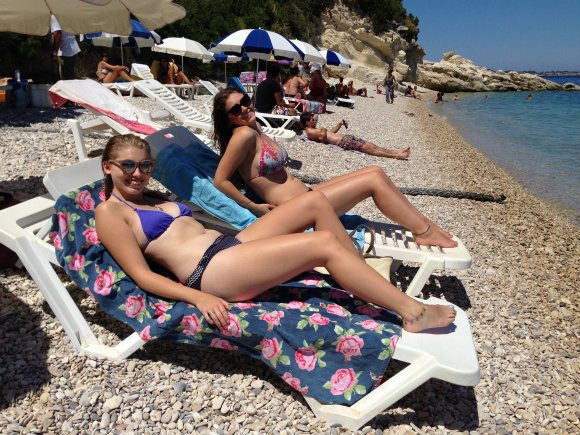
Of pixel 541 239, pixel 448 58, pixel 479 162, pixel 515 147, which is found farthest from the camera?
pixel 448 58

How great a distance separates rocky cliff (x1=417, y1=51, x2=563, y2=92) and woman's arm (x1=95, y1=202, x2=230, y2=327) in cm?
4585

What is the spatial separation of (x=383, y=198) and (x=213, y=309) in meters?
1.54

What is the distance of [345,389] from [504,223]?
437cm

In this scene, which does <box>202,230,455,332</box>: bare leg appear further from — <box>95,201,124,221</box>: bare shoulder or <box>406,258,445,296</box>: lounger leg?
<box>406,258,445,296</box>: lounger leg

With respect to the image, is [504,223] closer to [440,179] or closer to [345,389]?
[440,179]

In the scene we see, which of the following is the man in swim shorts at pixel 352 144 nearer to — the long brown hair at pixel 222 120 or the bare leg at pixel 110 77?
the long brown hair at pixel 222 120

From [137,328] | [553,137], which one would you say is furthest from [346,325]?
[553,137]

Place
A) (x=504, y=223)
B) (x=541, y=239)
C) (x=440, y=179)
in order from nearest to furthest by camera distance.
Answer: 1. (x=541, y=239)
2. (x=504, y=223)
3. (x=440, y=179)

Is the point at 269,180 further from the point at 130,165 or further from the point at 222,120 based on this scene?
the point at 130,165

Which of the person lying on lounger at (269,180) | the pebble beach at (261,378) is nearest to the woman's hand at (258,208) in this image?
the person lying on lounger at (269,180)

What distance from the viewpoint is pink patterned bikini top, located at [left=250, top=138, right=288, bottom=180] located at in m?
3.46

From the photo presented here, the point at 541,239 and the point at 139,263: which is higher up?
the point at 139,263

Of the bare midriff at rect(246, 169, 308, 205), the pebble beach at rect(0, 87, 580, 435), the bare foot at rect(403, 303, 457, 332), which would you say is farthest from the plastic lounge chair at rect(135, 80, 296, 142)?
the bare foot at rect(403, 303, 457, 332)

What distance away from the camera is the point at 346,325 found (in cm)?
227
